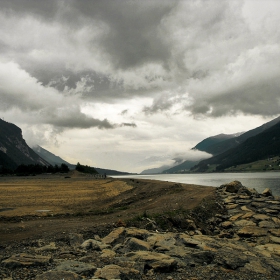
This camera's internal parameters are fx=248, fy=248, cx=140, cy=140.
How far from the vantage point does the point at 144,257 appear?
11.4 m

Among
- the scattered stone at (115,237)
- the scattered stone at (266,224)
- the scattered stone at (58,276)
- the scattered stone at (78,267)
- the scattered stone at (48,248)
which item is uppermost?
the scattered stone at (58,276)

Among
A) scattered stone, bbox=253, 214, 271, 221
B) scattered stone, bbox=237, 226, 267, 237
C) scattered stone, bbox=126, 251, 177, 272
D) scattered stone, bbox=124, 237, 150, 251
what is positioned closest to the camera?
scattered stone, bbox=126, 251, 177, 272

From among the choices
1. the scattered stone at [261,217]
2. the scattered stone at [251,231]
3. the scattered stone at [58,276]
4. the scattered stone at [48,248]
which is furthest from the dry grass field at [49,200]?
the scattered stone at [261,217]

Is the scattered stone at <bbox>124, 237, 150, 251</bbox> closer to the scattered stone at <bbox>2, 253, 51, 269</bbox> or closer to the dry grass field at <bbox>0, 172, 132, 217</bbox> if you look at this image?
the scattered stone at <bbox>2, 253, 51, 269</bbox>

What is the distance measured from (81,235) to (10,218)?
336 inches

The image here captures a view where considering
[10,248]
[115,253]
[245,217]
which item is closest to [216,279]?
[115,253]

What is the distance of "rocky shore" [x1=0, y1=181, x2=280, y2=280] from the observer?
9.69m

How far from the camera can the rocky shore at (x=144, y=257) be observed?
9.69m

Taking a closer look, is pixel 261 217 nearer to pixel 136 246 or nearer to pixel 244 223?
pixel 244 223

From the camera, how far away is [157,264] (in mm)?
10766

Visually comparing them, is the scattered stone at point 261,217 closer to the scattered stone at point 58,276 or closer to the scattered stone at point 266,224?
the scattered stone at point 266,224

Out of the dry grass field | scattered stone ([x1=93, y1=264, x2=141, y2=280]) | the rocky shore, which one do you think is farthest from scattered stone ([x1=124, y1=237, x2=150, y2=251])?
the dry grass field

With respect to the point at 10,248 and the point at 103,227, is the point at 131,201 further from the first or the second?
the point at 10,248

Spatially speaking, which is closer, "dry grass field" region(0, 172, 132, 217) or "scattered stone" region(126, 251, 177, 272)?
"scattered stone" region(126, 251, 177, 272)
